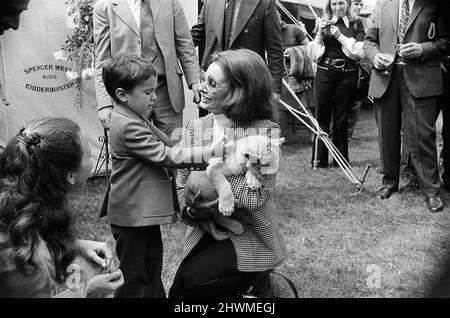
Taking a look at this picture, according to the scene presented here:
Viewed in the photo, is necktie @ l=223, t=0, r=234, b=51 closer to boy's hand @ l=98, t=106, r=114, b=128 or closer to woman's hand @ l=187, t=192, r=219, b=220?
boy's hand @ l=98, t=106, r=114, b=128

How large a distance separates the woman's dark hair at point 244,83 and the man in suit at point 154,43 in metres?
1.37

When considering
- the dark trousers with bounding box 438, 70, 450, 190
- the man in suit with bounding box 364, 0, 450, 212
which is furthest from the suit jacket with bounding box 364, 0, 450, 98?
the dark trousers with bounding box 438, 70, 450, 190

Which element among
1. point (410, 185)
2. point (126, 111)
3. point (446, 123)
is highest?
point (126, 111)

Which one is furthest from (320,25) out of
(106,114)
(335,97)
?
(106,114)

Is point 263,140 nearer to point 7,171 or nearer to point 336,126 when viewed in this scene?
point 7,171

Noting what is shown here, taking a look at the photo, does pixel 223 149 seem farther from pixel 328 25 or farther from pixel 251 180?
pixel 328 25

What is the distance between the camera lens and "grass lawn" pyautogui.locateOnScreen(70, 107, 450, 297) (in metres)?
3.54

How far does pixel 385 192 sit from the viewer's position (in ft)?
17.6

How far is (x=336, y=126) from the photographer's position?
6.48 m

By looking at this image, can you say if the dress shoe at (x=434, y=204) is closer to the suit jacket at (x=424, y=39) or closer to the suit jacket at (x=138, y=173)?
the suit jacket at (x=424, y=39)

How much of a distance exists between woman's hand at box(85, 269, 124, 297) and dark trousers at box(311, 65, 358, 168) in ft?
15.3

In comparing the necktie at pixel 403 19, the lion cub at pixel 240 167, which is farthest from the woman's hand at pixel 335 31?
the lion cub at pixel 240 167

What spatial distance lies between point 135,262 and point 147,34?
1.92 m

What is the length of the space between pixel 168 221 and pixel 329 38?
4176 mm
